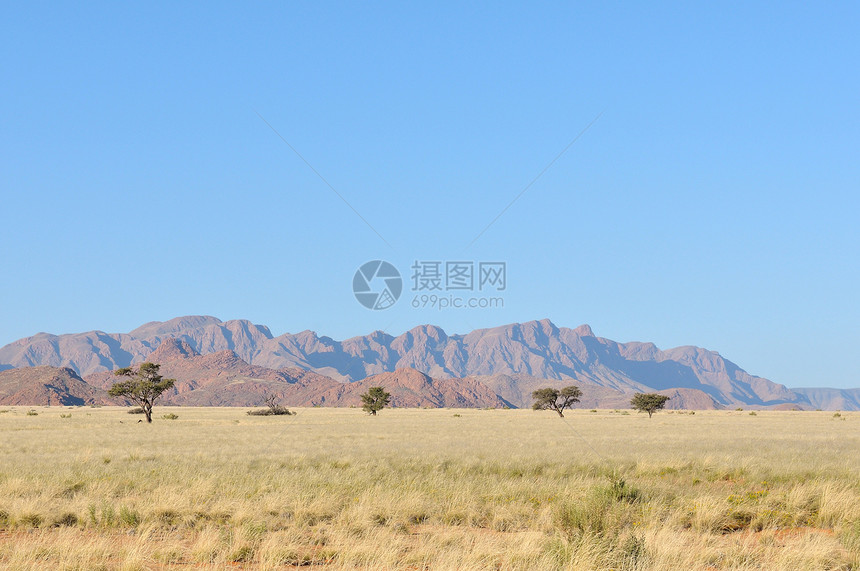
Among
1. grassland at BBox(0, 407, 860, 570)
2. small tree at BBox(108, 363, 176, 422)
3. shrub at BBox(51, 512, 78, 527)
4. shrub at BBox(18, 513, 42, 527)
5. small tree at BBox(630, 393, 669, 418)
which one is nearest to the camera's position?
grassland at BBox(0, 407, 860, 570)

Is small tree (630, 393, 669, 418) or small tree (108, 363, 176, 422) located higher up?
small tree (108, 363, 176, 422)

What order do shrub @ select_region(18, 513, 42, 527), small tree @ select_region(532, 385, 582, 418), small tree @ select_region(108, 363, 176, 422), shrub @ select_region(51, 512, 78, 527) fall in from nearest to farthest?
1. shrub @ select_region(18, 513, 42, 527)
2. shrub @ select_region(51, 512, 78, 527)
3. small tree @ select_region(108, 363, 176, 422)
4. small tree @ select_region(532, 385, 582, 418)

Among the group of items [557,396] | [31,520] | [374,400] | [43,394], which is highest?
[31,520]

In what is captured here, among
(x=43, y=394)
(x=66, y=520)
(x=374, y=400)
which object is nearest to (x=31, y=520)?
(x=66, y=520)

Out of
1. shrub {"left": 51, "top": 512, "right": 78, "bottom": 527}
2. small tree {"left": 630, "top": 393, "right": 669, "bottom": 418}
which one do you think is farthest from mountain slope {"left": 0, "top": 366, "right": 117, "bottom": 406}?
shrub {"left": 51, "top": 512, "right": 78, "bottom": 527}

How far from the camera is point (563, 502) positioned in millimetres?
13891

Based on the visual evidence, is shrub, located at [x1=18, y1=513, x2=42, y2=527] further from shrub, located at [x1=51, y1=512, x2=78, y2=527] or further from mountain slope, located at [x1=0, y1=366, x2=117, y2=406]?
mountain slope, located at [x1=0, y1=366, x2=117, y2=406]

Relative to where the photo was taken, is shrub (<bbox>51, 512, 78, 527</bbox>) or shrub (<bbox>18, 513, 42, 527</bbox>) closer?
shrub (<bbox>18, 513, 42, 527</bbox>)

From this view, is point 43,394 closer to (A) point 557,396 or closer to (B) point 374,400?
(B) point 374,400

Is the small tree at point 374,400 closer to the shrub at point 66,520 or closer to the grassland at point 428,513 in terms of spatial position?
the grassland at point 428,513

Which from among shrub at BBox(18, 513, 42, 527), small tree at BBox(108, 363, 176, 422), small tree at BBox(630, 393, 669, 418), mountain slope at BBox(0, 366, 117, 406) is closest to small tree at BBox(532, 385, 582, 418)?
small tree at BBox(630, 393, 669, 418)

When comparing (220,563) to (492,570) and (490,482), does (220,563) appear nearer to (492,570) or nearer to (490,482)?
(492,570)

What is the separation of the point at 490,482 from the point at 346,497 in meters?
4.46

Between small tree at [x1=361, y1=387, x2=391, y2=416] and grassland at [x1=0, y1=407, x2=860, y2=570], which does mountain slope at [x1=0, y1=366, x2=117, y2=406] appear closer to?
small tree at [x1=361, y1=387, x2=391, y2=416]
